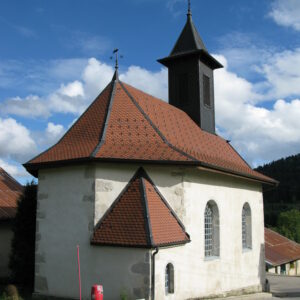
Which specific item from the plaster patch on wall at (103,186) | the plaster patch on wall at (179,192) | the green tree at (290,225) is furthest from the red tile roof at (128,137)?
the green tree at (290,225)

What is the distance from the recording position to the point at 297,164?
119000 millimetres

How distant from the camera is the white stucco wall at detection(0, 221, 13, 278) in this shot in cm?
1534

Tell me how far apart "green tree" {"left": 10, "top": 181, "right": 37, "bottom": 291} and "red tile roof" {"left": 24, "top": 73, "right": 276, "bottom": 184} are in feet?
3.55

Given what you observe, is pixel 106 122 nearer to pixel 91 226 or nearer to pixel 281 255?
pixel 91 226

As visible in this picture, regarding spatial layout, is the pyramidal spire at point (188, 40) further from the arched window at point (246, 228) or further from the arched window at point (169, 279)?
the arched window at point (169, 279)

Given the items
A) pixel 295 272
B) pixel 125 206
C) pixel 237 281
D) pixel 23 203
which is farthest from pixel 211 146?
pixel 295 272

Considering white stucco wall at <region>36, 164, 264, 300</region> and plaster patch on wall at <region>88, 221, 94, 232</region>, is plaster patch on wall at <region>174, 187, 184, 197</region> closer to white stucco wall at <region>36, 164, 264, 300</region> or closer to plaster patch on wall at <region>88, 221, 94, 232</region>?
white stucco wall at <region>36, 164, 264, 300</region>

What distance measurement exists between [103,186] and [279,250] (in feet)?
83.7

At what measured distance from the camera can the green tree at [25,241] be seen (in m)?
12.9

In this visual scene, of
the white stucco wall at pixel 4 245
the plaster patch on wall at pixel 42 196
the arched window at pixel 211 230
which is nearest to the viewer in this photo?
the plaster patch on wall at pixel 42 196

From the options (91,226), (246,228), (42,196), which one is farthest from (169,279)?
(246,228)

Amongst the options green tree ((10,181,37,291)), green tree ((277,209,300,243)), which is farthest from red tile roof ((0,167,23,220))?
green tree ((277,209,300,243))

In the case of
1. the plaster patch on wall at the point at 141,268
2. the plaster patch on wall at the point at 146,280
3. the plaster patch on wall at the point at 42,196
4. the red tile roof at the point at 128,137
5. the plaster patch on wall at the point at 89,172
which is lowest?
the plaster patch on wall at the point at 146,280

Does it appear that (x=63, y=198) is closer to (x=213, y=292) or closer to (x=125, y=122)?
(x=125, y=122)
